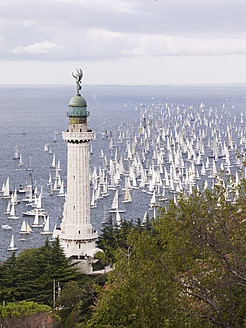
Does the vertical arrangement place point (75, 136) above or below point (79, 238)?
above

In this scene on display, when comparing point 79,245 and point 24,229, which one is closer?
point 79,245

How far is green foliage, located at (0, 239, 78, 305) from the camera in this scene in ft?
162

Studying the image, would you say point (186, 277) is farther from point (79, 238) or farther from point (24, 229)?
point (24, 229)

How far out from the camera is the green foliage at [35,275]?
4938 cm

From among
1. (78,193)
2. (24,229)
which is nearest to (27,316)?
(78,193)

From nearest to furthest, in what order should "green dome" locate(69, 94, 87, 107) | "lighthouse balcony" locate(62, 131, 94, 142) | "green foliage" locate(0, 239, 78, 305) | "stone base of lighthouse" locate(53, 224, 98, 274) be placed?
"green foliage" locate(0, 239, 78, 305) < "lighthouse balcony" locate(62, 131, 94, 142) < "stone base of lighthouse" locate(53, 224, 98, 274) < "green dome" locate(69, 94, 87, 107)

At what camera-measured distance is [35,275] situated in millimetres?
51000

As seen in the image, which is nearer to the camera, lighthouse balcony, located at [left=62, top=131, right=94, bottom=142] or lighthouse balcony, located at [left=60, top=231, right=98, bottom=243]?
lighthouse balcony, located at [left=62, top=131, right=94, bottom=142]

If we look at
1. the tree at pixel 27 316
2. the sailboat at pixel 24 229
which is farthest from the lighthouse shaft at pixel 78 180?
the sailboat at pixel 24 229

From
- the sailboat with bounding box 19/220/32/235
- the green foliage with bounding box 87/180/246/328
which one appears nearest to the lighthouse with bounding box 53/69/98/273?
the green foliage with bounding box 87/180/246/328

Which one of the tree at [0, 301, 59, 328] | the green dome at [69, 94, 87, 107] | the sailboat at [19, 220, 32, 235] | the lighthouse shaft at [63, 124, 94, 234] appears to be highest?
the green dome at [69, 94, 87, 107]

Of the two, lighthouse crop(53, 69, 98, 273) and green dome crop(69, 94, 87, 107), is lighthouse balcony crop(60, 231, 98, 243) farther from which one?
green dome crop(69, 94, 87, 107)

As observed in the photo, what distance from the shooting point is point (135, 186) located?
15112 centimetres

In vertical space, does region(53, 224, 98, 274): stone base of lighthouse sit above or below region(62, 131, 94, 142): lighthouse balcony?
below
